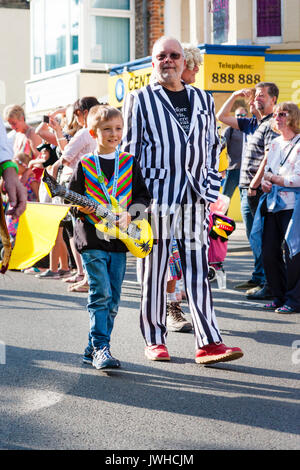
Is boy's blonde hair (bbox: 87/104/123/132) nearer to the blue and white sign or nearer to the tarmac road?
the tarmac road

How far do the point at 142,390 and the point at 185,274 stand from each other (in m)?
0.99

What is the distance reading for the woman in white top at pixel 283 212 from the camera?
7.97 meters

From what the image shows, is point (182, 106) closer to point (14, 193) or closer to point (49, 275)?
point (14, 193)

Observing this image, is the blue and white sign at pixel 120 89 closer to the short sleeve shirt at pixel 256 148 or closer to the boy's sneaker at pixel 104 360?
the short sleeve shirt at pixel 256 148

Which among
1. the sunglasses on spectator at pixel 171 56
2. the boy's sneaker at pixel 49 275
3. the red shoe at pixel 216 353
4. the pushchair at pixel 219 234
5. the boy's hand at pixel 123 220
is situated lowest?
the boy's sneaker at pixel 49 275

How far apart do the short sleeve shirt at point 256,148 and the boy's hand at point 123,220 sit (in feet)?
11.7

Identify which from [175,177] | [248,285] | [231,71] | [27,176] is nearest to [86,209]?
[175,177]

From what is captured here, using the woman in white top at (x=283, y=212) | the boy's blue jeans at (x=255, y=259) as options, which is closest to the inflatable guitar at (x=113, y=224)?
the woman in white top at (x=283, y=212)

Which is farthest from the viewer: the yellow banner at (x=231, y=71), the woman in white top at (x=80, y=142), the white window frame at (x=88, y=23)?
the white window frame at (x=88, y=23)

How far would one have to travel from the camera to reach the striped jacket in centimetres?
555

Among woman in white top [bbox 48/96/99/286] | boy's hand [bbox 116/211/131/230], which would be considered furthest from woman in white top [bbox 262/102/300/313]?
boy's hand [bbox 116/211/131/230]
